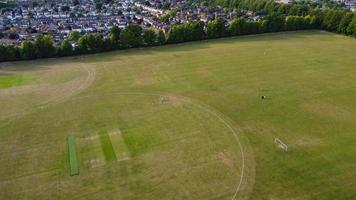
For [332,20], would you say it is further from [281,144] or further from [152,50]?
[281,144]

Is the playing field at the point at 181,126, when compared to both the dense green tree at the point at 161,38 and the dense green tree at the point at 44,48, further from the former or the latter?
the dense green tree at the point at 161,38

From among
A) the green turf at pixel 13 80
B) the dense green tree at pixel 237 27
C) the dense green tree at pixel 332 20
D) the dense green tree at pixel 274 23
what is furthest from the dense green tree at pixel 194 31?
the green turf at pixel 13 80

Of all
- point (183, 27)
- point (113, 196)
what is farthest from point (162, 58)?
point (113, 196)

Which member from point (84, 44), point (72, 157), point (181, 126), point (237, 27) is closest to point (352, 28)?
point (237, 27)

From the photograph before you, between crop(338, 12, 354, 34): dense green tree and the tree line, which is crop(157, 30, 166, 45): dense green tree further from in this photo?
crop(338, 12, 354, 34): dense green tree

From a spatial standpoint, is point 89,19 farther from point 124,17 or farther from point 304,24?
point 304,24
